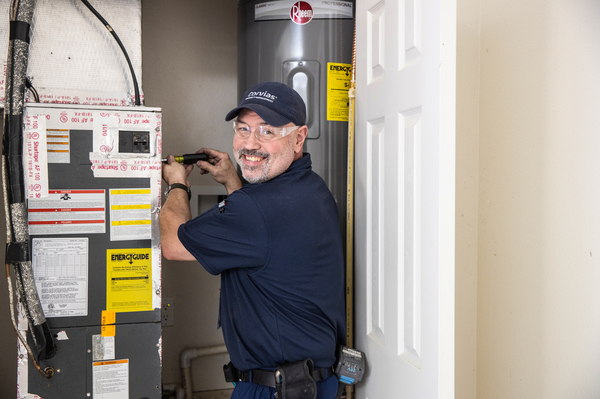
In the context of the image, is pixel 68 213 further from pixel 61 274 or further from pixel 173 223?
pixel 173 223

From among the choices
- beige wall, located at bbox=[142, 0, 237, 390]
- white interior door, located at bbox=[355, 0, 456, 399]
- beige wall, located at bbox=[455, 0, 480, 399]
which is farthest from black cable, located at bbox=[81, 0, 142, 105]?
beige wall, located at bbox=[455, 0, 480, 399]

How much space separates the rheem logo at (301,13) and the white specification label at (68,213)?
2.95 ft

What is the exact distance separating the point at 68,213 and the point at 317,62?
0.97m

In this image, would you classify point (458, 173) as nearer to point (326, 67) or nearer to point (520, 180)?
point (520, 180)

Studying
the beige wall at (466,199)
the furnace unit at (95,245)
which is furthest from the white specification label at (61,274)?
the beige wall at (466,199)

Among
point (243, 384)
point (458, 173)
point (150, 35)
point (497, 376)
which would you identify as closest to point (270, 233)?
point (243, 384)

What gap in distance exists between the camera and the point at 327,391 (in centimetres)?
137

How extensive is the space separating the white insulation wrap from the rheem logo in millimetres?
538

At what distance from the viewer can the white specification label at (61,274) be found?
4.24ft

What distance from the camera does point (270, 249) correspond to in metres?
1.24

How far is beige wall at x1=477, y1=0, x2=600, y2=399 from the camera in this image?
125 centimetres

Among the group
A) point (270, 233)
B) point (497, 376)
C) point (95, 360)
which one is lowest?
point (497, 376)

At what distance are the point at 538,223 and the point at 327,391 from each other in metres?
0.82

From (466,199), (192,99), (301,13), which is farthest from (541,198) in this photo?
(192,99)
